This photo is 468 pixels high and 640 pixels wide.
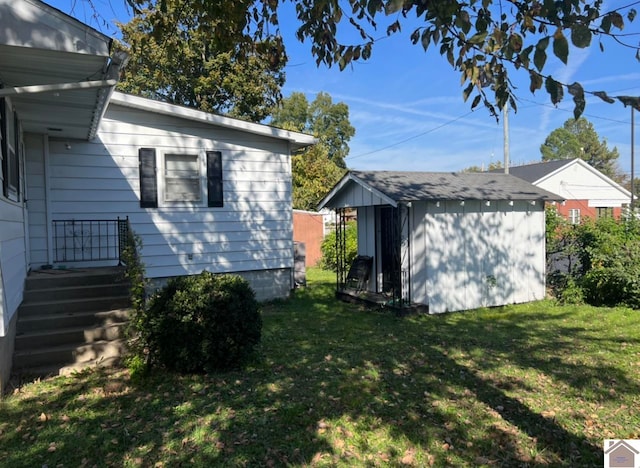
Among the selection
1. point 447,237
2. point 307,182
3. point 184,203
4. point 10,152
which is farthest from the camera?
point 307,182

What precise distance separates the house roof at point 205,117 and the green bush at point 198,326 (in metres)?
4.65

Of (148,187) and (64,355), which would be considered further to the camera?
(148,187)

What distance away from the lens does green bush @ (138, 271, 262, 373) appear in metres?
4.81

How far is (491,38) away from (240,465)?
10.9ft

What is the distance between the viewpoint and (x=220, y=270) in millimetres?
9266

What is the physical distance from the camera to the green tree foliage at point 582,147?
6519 centimetres

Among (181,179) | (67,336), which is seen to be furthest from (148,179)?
(67,336)

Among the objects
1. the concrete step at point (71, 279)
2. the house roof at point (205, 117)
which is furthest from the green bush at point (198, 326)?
the house roof at point (205, 117)

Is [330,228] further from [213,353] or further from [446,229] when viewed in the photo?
[213,353]

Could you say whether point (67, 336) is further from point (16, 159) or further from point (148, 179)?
point (148, 179)

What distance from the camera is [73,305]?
5.68m

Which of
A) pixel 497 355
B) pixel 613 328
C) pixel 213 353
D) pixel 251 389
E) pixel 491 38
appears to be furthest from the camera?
pixel 613 328

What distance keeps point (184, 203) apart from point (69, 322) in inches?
148

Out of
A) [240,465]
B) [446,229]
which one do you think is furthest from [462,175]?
[240,465]
